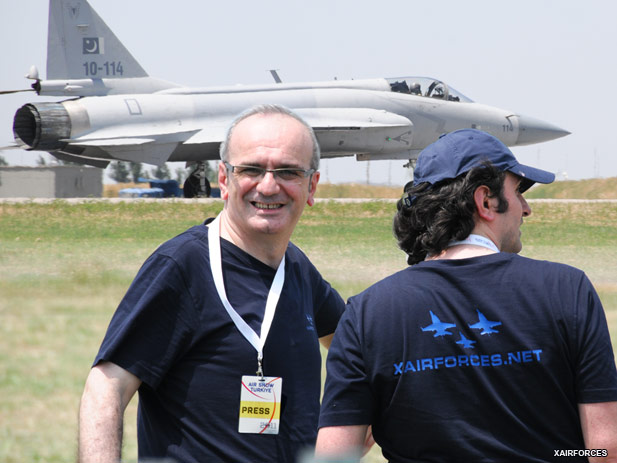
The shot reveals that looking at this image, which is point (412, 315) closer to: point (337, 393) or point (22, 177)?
point (337, 393)

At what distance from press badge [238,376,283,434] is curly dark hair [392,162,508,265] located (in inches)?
25.8

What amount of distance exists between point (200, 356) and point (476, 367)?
89cm

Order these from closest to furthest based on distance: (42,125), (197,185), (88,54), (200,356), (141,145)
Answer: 1. (200,356)
2. (42,125)
3. (141,145)
4. (88,54)
5. (197,185)

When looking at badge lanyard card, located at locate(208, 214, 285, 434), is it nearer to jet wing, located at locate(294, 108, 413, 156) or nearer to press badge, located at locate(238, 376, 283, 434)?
press badge, located at locate(238, 376, 283, 434)

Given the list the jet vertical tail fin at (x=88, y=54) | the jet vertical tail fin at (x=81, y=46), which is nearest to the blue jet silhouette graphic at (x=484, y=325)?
the jet vertical tail fin at (x=88, y=54)

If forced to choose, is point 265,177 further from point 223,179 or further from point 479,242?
point 479,242

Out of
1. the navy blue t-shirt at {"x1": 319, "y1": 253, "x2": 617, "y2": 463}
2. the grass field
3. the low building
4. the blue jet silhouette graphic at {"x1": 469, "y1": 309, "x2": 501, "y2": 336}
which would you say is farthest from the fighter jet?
the blue jet silhouette graphic at {"x1": 469, "y1": 309, "x2": 501, "y2": 336}

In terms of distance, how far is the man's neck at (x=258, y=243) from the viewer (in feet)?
9.32

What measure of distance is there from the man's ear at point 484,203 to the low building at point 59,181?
139ft

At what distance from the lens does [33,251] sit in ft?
64.2

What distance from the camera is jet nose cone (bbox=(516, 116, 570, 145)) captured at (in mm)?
36406

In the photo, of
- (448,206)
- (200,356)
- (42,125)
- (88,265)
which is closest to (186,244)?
(200,356)

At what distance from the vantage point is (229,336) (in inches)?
104

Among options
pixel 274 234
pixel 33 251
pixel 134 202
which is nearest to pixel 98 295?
pixel 33 251
